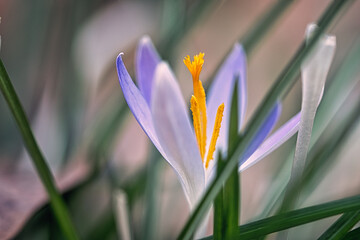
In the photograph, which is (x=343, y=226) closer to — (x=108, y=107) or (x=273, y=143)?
(x=273, y=143)

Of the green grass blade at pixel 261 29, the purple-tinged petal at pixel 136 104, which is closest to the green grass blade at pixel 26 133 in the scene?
the purple-tinged petal at pixel 136 104

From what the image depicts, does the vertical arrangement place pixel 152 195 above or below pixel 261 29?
below

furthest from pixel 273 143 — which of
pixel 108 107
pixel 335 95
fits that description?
pixel 108 107

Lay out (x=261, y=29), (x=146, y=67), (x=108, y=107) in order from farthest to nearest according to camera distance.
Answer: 1. (x=108, y=107)
2. (x=261, y=29)
3. (x=146, y=67)

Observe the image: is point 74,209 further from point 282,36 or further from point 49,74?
point 282,36

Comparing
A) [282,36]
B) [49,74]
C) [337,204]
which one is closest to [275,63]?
[282,36]

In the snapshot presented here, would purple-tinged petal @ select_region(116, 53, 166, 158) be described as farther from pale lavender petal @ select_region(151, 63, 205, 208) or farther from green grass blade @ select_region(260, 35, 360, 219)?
green grass blade @ select_region(260, 35, 360, 219)
